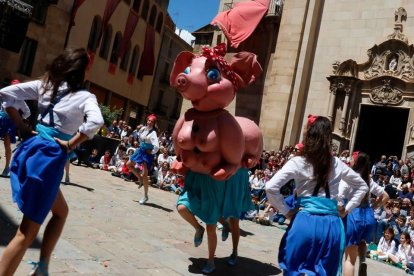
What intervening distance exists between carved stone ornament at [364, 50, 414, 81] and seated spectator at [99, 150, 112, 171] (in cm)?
1021

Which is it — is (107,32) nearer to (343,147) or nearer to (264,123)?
(264,123)

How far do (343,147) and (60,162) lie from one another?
53.2 ft

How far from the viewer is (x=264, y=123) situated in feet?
67.4

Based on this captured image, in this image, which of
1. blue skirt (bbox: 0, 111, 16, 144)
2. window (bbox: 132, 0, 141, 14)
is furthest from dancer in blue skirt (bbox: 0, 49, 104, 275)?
window (bbox: 132, 0, 141, 14)

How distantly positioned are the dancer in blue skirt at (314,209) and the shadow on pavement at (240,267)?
191cm

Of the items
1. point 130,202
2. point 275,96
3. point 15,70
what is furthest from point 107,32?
point 130,202

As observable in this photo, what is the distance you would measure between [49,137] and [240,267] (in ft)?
11.2

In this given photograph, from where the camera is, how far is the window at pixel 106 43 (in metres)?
31.7

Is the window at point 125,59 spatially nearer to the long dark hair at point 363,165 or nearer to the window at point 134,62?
the window at point 134,62

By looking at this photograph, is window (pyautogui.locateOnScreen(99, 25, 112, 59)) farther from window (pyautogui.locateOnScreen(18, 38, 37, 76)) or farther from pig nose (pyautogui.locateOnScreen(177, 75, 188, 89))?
pig nose (pyautogui.locateOnScreen(177, 75, 188, 89))

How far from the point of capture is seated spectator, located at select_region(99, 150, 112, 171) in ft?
56.3

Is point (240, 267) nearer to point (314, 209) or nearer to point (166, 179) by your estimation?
point (314, 209)

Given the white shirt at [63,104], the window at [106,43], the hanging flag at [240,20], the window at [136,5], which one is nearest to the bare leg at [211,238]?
the white shirt at [63,104]

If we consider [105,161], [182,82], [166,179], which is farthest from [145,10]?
[182,82]
